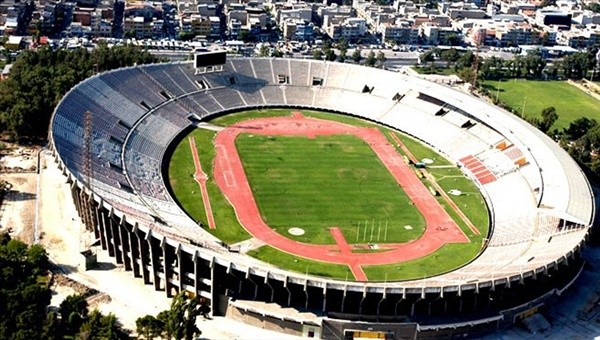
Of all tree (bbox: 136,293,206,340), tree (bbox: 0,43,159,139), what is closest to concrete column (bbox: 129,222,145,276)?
tree (bbox: 136,293,206,340)

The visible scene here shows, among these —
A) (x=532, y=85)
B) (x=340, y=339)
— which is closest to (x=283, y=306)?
(x=340, y=339)

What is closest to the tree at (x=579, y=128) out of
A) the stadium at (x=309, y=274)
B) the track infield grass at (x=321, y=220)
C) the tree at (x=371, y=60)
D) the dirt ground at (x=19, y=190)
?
the stadium at (x=309, y=274)

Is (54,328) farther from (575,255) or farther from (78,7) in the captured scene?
(78,7)

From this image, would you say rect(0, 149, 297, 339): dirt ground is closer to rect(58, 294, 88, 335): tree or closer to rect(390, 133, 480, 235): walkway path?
rect(58, 294, 88, 335): tree

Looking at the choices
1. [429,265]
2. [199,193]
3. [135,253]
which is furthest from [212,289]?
[199,193]

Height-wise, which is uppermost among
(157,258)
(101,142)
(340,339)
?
(101,142)

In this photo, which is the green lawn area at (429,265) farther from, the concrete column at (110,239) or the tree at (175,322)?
the concrete column at (110,239)
